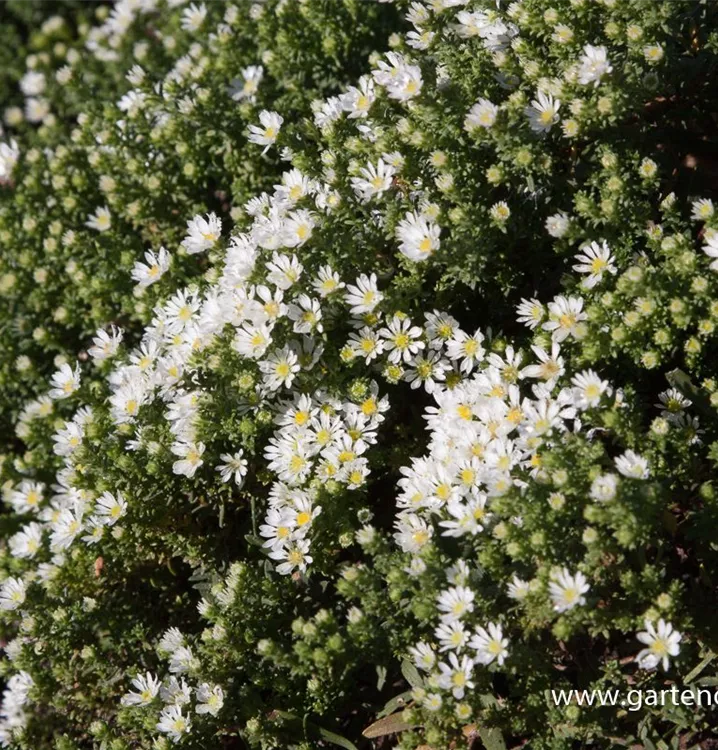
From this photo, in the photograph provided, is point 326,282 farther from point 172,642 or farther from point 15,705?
point 15,705

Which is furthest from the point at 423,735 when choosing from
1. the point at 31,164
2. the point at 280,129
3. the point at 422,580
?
the point at 31,164

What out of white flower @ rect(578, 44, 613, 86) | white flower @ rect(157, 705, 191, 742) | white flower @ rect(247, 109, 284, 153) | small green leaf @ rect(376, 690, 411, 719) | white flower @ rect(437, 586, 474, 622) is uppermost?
white flower @ rect(247, 109, 284, 153)

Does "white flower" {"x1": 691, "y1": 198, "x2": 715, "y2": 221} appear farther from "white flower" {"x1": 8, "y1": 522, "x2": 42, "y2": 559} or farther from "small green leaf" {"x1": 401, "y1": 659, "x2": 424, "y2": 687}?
"white flower" {"x1": 8, "y1": 522, "x2": 42, "y2": 559}

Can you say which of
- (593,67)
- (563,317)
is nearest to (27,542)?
(563,317)

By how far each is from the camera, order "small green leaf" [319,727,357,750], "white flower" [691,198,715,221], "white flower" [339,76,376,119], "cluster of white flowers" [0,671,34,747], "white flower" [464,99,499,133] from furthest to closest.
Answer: "cluster of white flowers" [0,671,34,747]
"white flower" [339,76,376,119]
"white flower" [464,99,499,133]
"small green leaf" [319,727,357,750]
"white flower" [691,198,715,221]

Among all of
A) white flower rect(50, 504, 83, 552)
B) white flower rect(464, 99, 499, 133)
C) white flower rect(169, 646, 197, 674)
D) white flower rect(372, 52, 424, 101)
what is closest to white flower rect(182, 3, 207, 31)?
white flower rect(372, 52, 424, 101)

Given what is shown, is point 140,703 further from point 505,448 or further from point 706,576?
point 706,576

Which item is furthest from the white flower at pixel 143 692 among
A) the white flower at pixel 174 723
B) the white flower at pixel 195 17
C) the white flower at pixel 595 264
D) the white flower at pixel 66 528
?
the white flower at pixel 195 17
